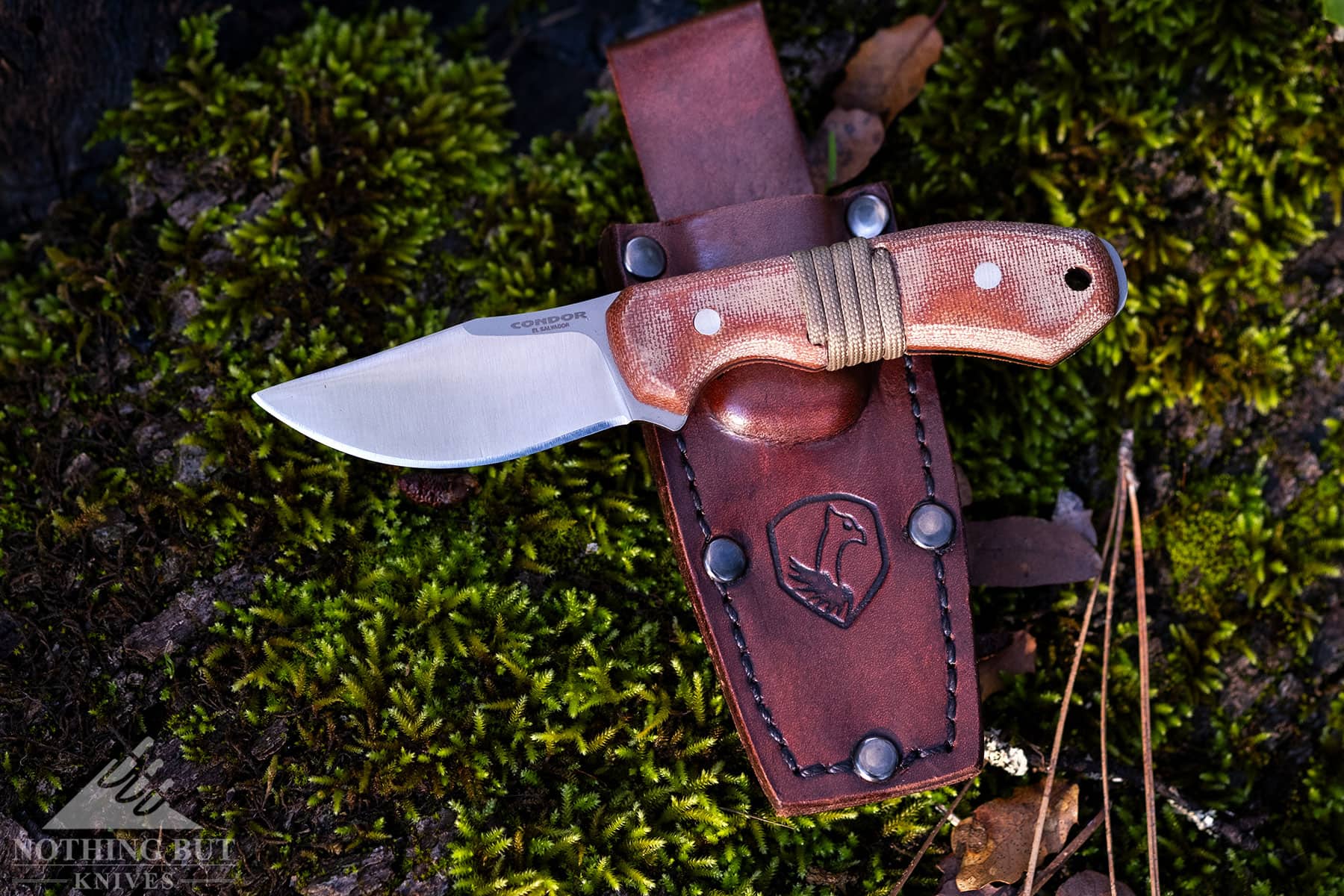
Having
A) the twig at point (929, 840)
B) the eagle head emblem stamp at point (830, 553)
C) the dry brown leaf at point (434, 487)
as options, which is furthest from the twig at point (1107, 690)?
the dry brown leaf at point (434, 487)

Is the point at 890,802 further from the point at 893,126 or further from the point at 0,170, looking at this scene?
the point at 0,170

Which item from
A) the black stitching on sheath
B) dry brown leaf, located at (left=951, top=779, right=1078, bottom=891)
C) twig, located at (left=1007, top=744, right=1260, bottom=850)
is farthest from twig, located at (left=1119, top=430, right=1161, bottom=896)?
the black stitching on sheath

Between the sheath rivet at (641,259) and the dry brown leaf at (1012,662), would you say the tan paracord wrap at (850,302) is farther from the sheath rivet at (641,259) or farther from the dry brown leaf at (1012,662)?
the dry brown leaf at (1012,662)

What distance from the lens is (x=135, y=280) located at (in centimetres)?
240

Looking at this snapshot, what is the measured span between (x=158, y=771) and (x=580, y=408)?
3.98 ft

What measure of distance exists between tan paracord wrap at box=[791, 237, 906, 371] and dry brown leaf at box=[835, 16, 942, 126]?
0.83 m

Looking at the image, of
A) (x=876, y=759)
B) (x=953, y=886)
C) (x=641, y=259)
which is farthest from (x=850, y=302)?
(x=953, y=886)

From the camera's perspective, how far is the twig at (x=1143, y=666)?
2.01 meters

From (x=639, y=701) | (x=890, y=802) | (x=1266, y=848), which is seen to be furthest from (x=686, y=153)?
(x=1266, y=848)

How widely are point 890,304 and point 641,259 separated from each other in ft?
1.94

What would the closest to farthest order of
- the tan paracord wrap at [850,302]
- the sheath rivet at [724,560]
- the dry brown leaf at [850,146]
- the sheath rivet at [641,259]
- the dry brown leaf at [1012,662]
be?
1. the tan paracord wrap at [850,302]
2. the sheath rivet at [724,560]
3. the sheath rivet at [641,259]
4. the dry brown leaf at [1012,662]
5. the dry brown leaf at [850,146]

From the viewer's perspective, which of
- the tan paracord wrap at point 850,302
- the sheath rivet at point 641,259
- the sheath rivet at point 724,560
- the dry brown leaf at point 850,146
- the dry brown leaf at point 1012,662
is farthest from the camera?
the dry brown leaf at point 850,146

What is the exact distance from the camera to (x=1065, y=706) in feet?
6.91

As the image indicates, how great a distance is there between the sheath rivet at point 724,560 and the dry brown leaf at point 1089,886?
103 cm
